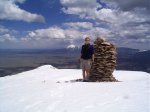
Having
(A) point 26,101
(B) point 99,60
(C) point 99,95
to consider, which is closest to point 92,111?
(C) point 99,95

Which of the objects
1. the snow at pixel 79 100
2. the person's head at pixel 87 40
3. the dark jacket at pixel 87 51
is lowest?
the snow at pixel 79 100

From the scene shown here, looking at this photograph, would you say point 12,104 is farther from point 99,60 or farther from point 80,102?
point 99,60

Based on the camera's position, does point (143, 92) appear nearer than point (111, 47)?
Yes

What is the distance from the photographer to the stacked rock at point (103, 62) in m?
18.2

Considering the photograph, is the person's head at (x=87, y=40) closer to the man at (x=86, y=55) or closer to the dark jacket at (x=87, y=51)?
the man at (x=86, y=55)

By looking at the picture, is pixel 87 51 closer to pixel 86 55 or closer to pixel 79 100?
pixel 86 55

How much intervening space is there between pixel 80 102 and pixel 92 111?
3.83ft

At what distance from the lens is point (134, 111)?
7.67m

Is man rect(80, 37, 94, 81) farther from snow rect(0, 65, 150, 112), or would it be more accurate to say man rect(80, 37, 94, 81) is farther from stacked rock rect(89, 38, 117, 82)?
snow rect(0, 65, 150, 112)

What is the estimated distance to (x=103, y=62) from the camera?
18.3m

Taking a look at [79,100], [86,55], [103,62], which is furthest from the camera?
[103,62]

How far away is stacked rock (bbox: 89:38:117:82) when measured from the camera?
18188 mm

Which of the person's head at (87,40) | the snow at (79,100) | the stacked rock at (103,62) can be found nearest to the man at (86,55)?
the person's head at (87,40)

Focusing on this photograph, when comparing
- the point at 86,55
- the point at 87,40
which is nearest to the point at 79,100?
the point at 87,40
